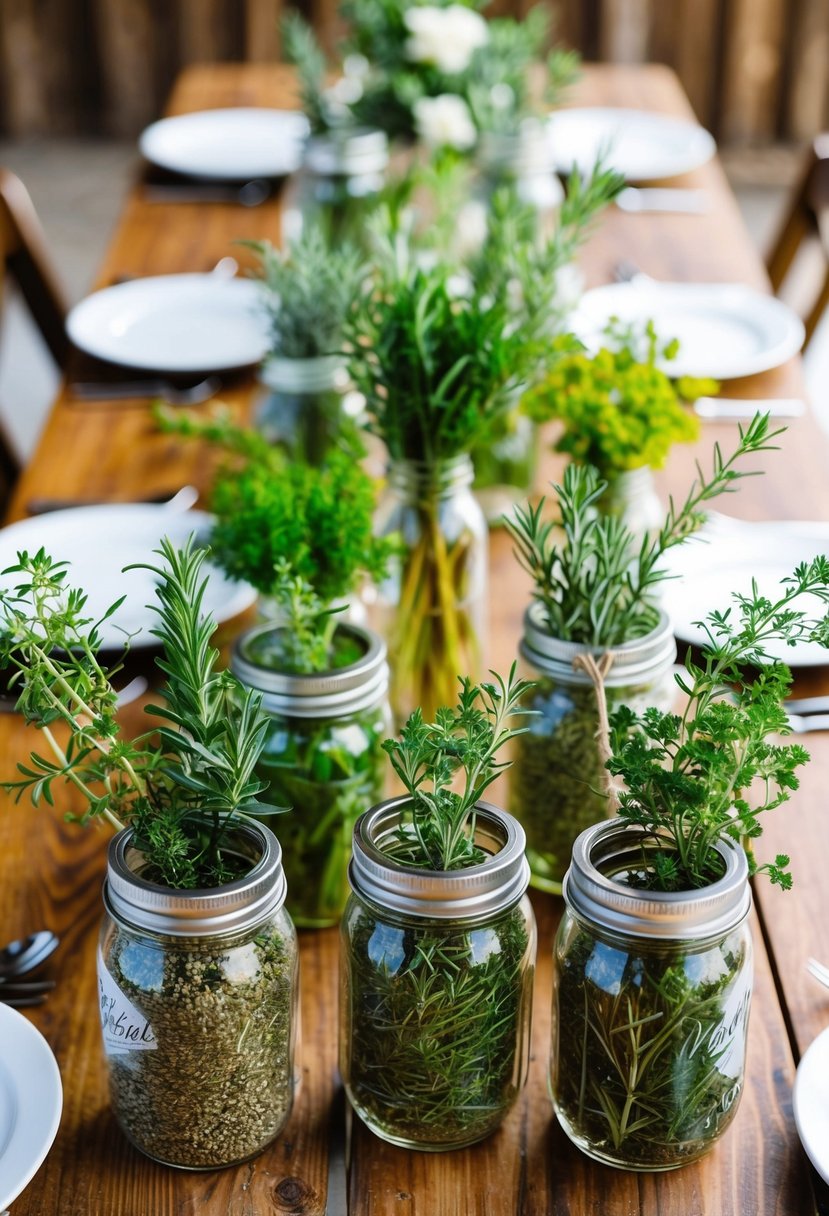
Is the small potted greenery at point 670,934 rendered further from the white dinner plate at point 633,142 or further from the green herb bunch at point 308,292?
the white dinner plate at point 633,142

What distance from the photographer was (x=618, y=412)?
117 cm

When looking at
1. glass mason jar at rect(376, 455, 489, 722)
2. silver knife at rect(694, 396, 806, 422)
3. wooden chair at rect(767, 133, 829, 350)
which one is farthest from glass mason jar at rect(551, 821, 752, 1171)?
wooden chair at rect(767, 133, 829, 350)

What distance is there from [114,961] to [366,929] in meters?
0.14

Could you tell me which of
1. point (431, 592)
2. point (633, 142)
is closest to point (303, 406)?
point (431, 592)

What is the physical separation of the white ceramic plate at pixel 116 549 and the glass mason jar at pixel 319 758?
357 mm

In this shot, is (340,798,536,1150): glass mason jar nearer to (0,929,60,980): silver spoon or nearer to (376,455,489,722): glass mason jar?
(0,929,60,980): silver spoon

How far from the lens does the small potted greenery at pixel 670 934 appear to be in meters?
0.74

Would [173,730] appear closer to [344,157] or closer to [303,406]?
[303,406]

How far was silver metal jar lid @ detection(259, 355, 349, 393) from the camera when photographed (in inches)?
55.7

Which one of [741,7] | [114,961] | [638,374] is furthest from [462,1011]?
[741,7]

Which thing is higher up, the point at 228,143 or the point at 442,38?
the point at 442,38

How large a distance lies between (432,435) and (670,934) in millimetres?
506

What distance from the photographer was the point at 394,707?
121 centimetres

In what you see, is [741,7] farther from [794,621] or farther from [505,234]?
[794,621]
